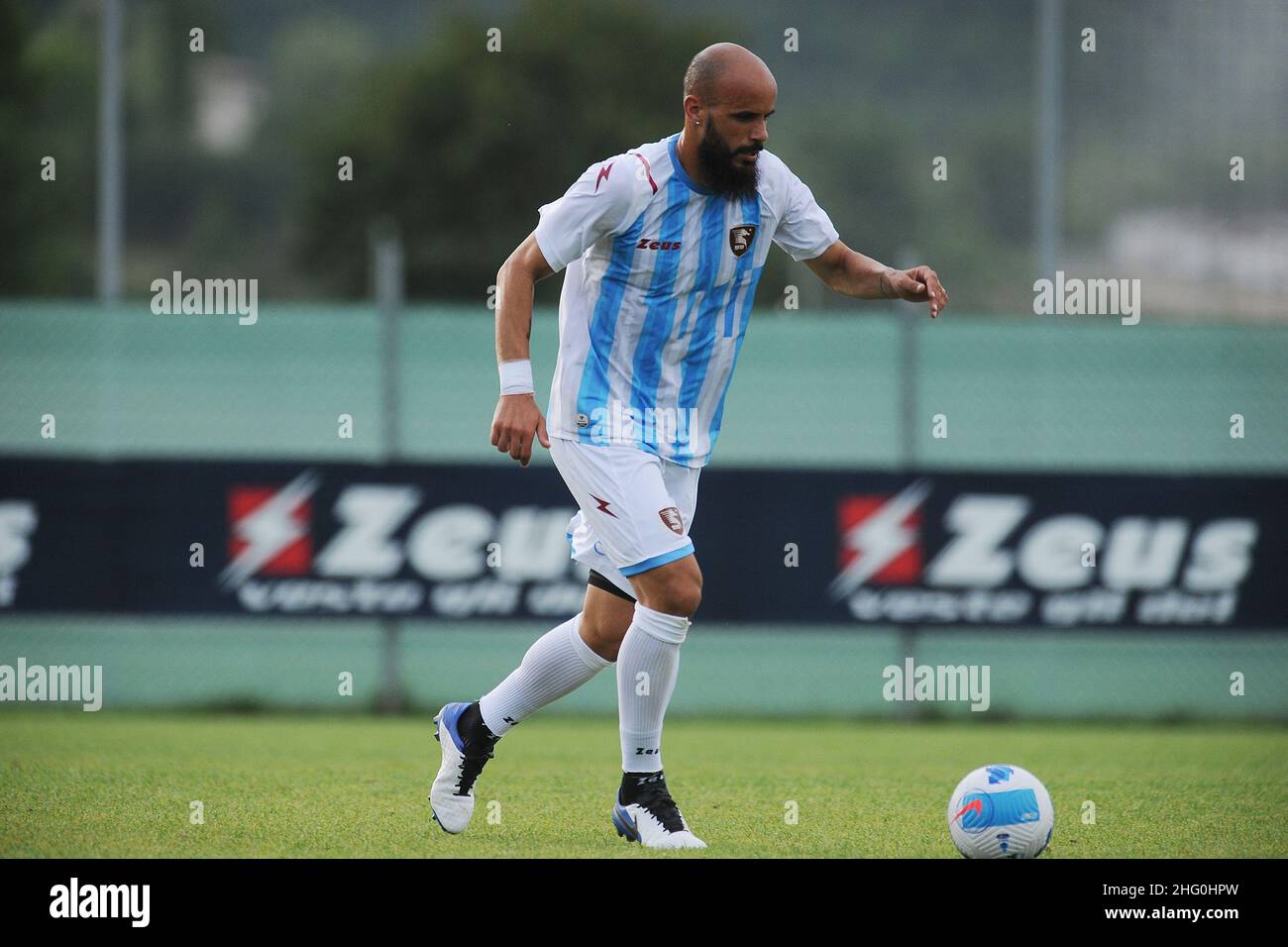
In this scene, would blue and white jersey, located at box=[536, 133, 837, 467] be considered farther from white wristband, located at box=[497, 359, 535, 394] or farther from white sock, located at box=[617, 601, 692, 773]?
white sock, located at box=[617, 601, 692, 773]

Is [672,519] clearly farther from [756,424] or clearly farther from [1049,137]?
[1049,137]

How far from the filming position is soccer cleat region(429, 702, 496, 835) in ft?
20.0

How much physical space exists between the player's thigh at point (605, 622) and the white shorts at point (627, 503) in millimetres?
133

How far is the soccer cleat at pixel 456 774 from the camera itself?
6098 mm

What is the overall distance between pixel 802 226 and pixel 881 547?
5.30 meters

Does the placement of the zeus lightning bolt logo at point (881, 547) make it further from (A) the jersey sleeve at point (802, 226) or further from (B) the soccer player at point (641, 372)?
(B) the soccer player at point (641, 372)

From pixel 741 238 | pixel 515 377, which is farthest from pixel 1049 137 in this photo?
pixel 515 377

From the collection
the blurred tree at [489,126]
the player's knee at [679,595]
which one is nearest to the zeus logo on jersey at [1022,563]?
the player's knee at [679,595]

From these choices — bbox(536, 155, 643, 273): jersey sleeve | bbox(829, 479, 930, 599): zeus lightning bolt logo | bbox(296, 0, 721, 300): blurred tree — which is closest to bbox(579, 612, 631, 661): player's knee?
bbox(536, 155, 643, 273): jersey sleeve

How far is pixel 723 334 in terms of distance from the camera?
6137 mm

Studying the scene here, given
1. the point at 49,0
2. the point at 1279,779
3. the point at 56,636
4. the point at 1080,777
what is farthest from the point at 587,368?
the point at 49,0

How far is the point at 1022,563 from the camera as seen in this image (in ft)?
37.3

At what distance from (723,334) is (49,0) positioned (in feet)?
243
